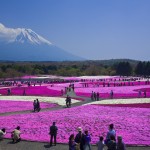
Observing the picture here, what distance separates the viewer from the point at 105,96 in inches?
2381

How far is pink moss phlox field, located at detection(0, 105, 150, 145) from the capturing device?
82.1 feet

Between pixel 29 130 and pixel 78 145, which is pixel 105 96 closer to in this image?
pixel 29 130

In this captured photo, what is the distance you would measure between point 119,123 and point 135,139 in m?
5.49

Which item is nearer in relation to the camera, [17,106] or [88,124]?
[88,124]

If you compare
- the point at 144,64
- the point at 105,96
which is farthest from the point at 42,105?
the point at 144,64

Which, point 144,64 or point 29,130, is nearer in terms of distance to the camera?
point 29,130

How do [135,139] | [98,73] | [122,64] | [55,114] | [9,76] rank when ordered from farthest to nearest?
1. [98,73]
2. [122,64]
3. [9,76]
4. [55,114]
5. [135,139]

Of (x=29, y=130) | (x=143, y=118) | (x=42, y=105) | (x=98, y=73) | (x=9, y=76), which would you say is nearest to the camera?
(x=29, y=130)

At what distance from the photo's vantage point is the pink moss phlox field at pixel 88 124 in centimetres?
2503

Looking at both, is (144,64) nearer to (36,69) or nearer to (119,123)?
(36,69)

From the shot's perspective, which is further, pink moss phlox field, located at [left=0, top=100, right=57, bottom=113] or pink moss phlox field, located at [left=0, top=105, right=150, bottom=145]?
pink moss phlox field, located at [left=0, top=100, right=57, bottom=113]

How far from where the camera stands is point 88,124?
29031 millimetres

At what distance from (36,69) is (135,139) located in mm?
154513

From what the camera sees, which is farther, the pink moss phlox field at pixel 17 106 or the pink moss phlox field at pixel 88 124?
the pink moss phlox field at pixel 17 106
